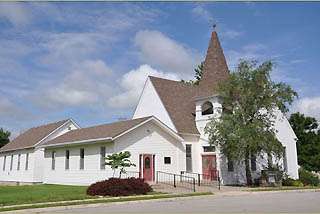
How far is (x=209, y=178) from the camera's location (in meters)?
31.2

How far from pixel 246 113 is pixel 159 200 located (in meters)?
12.5

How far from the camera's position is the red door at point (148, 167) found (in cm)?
2827

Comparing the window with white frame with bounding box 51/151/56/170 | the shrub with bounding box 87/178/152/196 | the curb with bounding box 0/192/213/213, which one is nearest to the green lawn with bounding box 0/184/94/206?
the shrub with bounding box 87/178/152/196

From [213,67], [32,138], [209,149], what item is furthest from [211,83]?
[32,138]

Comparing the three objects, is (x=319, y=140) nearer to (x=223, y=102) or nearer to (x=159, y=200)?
(x=223, y=102)

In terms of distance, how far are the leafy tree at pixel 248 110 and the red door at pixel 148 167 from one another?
4748 mm

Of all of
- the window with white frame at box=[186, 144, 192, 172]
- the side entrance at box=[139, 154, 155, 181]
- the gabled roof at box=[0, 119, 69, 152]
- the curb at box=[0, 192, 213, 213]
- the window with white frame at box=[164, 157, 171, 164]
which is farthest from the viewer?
the gabled roof at box=[0, 119, 69, 152]

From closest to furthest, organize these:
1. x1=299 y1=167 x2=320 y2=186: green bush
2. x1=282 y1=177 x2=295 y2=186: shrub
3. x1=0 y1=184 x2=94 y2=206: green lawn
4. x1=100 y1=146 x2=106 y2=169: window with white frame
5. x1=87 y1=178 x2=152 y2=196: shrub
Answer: x1=0 y1=184 x2=94 y2=206: green lawn
x1=87 y1=178 x2=152 y2=196: shrub
x1=100 y1=146 x2=106 y2=169: window with white frame
x1=282 y1=177 x2=295 y2=186: shrub
x1=299 y1=167 x2=320 y2=186: green bush

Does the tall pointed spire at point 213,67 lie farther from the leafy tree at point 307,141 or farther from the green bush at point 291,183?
the leafy tree at point 307,141

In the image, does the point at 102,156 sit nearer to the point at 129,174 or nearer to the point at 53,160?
the point at 129,174

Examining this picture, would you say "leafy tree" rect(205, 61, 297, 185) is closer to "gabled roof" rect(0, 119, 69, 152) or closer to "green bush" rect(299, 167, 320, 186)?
"green bush" rect(299, 167, 320, 186)

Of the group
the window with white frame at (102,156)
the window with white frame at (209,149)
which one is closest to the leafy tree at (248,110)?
the window with white frame at (209,149)

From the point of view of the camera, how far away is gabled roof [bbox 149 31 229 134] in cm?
3256

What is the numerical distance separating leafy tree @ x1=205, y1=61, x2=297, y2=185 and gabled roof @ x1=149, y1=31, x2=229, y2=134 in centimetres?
330
